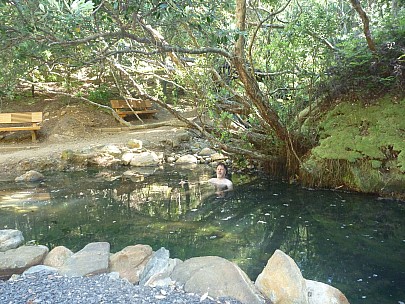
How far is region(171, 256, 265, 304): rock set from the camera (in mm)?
3162

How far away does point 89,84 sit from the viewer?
1644cm

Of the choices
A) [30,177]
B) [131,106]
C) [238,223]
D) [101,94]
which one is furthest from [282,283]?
[101,94]

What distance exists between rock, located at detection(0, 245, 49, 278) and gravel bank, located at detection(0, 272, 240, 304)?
445mm

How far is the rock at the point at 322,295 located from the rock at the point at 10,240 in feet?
12.2

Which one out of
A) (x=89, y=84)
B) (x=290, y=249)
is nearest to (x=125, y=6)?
(x=290, y=249)

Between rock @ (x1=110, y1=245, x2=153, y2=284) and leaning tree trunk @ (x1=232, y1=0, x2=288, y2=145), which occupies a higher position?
leaning tree trunk @ (x1=232, y1=0, x2=288, y2=145)

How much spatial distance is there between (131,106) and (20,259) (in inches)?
420

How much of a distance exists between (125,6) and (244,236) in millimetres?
3513

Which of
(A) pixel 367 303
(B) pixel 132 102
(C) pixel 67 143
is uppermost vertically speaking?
(B) pixel 132 102

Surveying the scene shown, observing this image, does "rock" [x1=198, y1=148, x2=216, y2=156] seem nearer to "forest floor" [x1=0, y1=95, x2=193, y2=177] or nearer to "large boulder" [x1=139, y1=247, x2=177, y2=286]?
"forest floor" [x1=0, y1=95, x2=193, y2=177]

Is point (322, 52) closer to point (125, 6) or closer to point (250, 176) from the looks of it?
point (250, 176)

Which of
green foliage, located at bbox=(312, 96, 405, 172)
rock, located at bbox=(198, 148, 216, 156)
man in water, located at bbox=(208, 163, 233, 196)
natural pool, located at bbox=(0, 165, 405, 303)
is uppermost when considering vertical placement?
green foliage, located at bbox=(312, 96, 405, 172)

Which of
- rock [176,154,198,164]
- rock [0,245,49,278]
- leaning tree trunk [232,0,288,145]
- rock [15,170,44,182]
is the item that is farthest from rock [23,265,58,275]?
rock [176,154,198,164]

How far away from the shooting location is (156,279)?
3.51 meters
